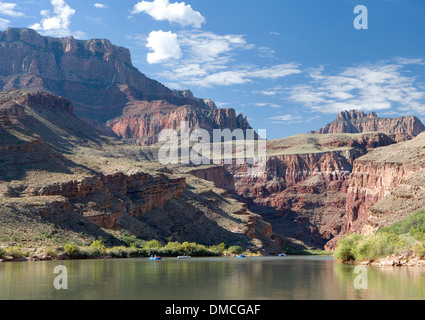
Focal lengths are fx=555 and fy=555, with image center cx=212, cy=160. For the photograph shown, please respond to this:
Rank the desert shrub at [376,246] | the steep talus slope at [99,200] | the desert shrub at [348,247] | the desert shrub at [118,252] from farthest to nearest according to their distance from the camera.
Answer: the steep talus slope at [99,200] < the desert shrub at [118,252] < the desert shrub at [348,247] < the desert shrub at [376,246]

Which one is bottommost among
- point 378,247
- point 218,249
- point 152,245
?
point 218,249

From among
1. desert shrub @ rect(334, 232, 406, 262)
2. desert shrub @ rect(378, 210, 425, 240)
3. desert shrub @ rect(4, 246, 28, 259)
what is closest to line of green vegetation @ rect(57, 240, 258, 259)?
desert shrub @ rect(4, 246, 28, 259)

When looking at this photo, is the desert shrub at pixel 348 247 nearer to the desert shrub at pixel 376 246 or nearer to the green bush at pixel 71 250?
the desert shrub at pixel 376 246

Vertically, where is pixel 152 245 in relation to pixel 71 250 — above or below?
below

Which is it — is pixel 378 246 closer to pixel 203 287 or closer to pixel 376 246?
pixel 376 246

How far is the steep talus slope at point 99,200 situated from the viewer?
92.6 meters

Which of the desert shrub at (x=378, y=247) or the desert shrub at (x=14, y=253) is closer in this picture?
the desert shrub at (x=378, y=247)

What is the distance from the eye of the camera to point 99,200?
106 m

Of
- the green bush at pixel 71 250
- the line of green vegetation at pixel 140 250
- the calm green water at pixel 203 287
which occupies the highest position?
the calm green water at pixel 203 287

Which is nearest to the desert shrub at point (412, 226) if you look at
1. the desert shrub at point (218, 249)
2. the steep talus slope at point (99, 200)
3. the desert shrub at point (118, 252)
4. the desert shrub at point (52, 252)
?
the desert shrub at point (218, 249)

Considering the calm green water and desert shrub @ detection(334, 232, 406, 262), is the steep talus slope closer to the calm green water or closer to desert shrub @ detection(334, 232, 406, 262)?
the calm green water

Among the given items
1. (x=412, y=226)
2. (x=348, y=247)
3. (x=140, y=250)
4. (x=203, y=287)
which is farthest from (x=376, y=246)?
(x=140, y=250)

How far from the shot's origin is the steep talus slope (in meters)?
92.6

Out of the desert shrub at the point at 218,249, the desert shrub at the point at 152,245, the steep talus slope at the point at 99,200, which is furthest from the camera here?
the desert shrub at the point at 218,249
